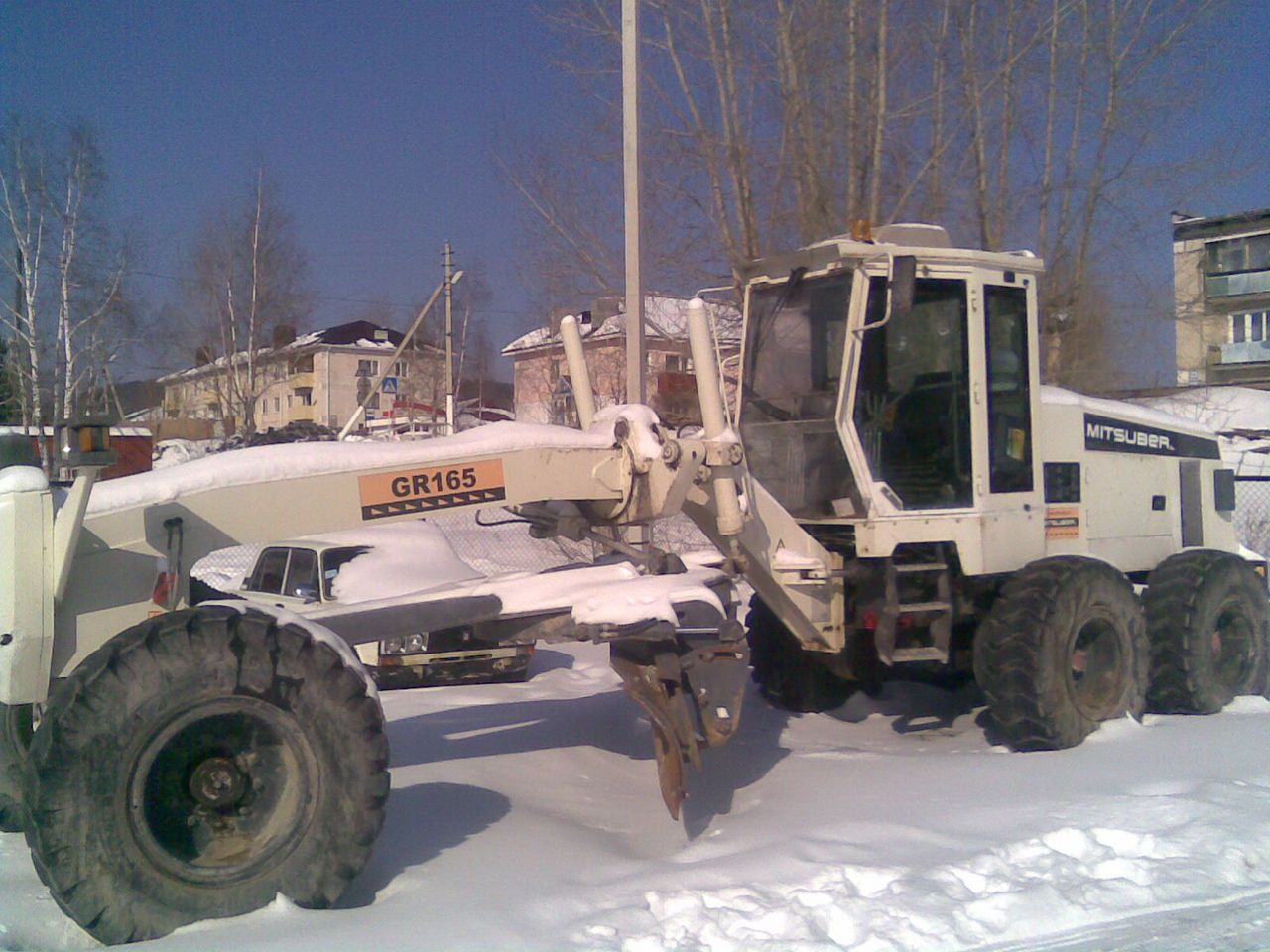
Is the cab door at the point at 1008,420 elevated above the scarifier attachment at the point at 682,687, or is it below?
above

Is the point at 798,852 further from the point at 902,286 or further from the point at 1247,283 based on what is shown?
the point at 1247,283

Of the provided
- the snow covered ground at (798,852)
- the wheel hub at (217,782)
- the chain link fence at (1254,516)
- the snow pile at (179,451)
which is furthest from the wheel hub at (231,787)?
the snow pile at (179,451)

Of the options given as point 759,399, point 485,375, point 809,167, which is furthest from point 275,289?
point 759,399

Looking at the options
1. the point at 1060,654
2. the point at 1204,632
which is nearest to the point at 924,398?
the point at 1060,654

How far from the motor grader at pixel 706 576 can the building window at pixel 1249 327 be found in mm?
40171

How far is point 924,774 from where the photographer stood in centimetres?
633

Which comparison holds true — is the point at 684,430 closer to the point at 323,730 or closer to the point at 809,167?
the point at 323,730

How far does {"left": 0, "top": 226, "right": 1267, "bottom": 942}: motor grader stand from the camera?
172 inches

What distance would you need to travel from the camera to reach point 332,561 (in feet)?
33.2

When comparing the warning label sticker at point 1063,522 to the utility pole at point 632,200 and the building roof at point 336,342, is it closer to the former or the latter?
the utility pole at point 632,200

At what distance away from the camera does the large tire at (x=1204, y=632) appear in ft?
26.4

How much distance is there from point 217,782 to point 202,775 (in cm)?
7

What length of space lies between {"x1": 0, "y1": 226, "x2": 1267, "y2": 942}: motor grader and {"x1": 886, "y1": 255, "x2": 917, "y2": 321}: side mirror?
0.02 meters

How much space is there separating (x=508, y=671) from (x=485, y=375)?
41081 mm
